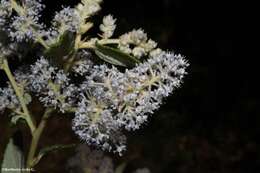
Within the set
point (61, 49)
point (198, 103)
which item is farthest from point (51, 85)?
point (198, 103)

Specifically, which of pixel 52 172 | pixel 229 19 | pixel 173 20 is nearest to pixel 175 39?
pixel 173 20

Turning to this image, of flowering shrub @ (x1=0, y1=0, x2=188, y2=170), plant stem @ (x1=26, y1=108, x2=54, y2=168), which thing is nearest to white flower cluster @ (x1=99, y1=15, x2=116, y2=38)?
flowering shrub @ (x1=0, y1=0, x2=188, y2=170)

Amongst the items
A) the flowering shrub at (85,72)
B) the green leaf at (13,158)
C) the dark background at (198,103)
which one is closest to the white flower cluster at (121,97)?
the flowering shrub at (85,72)

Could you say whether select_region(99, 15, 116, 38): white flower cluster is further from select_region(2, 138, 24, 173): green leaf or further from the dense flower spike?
select_region(2, 138, 24, 173): green leaf

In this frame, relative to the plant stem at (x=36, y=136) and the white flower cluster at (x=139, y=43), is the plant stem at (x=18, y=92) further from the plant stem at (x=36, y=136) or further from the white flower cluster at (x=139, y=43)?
the white flower cluster at (x=139, y=43)

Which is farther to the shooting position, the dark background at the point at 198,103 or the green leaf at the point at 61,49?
the dark background at the point at 198,103

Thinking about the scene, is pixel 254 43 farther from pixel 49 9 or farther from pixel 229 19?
pixel 49 9
